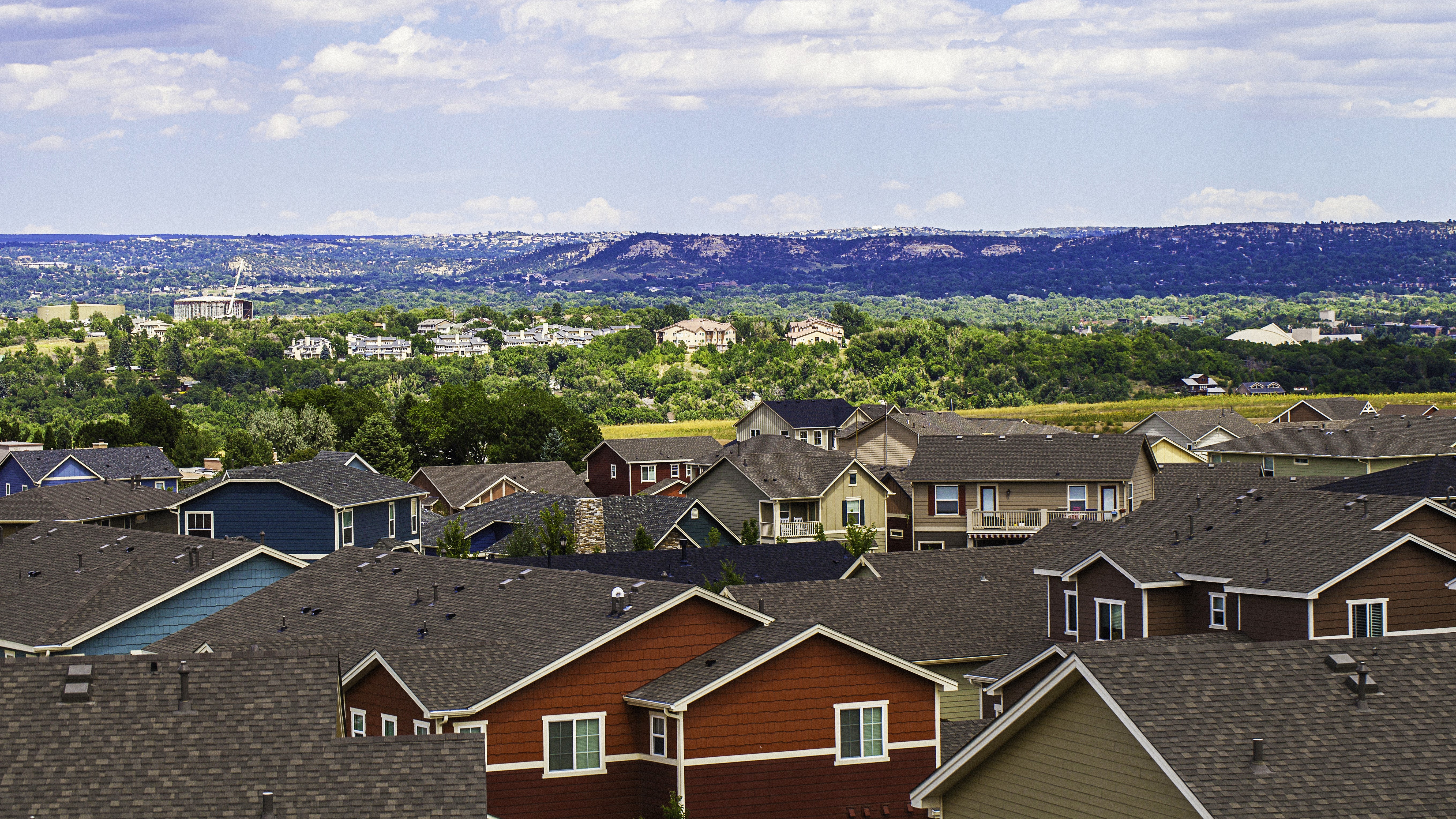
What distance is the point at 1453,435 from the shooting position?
214 feet

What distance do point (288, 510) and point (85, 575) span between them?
62.4 feet

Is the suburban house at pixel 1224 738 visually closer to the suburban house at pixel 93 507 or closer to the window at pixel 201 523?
the window at pixel 201 523

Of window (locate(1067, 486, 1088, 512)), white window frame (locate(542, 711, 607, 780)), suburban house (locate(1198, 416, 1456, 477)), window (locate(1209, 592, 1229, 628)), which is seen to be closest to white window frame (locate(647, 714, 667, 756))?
white window frame (locate(542, 711, 607, 780))

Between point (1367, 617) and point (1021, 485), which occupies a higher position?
point (1367, 617)

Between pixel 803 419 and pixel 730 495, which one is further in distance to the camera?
pixel 803 419

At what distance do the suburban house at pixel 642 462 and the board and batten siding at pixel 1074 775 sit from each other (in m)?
78.5

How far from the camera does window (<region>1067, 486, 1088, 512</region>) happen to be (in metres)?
57.8

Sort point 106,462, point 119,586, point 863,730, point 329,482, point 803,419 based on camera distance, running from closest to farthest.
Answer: point 863,730, point 119,586, point 329,482, point 106,462, point 803,419

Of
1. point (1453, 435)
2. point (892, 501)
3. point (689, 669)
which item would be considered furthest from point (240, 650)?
point (1453, 435)

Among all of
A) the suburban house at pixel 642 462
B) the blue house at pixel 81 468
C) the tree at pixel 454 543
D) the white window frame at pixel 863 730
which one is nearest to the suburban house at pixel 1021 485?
the tree at pixel 454 543

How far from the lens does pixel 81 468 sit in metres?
86.1

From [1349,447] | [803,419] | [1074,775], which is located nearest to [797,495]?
[1349,447]

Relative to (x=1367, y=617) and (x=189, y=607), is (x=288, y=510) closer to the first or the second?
(x=189, y=607)

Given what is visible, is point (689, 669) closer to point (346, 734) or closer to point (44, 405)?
point (346, 734)
